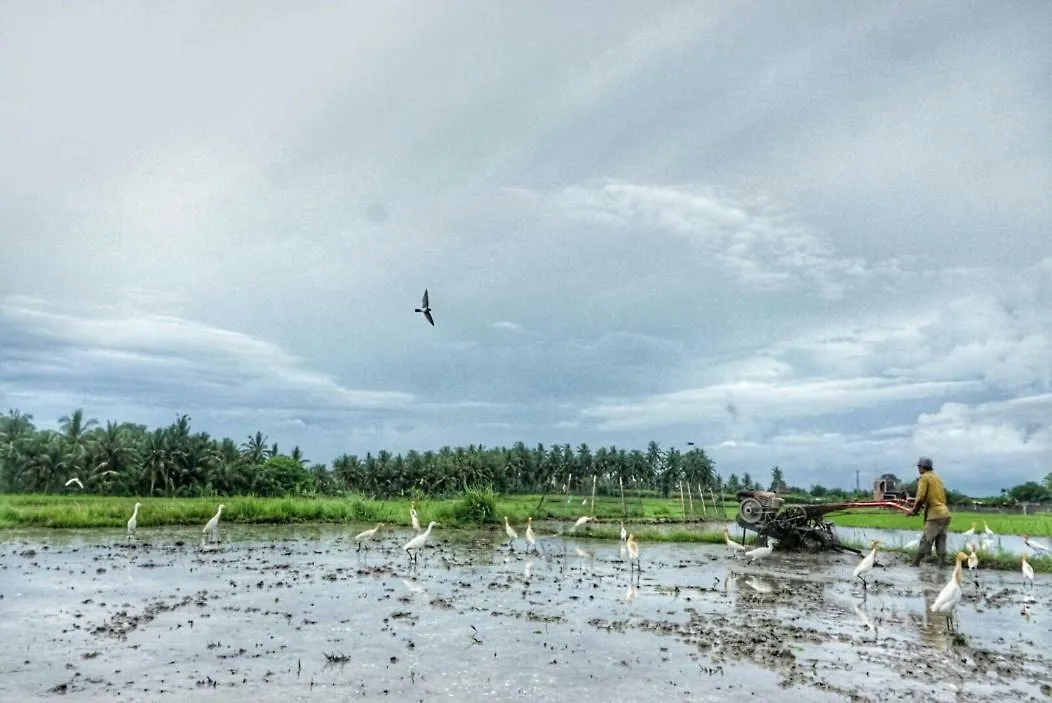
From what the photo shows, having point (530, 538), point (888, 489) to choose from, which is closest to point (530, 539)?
point (530, 538)

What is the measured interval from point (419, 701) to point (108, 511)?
99.3 ft

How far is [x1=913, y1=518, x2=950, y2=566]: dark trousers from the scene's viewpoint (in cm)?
1922

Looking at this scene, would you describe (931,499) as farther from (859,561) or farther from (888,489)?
(859,561)

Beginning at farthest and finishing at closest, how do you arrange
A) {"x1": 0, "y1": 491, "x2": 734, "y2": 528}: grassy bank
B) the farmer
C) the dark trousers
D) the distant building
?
{"x1": 0, "y1": 491, "x2": 734, "y2": 528}: grassy bank, the distant building, the dark trousers, the farmer

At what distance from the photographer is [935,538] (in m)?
20.0

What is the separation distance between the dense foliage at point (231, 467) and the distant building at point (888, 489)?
33.2 meters


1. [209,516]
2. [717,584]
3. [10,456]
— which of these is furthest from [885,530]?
[10,456]

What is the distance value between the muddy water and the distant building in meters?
1.97

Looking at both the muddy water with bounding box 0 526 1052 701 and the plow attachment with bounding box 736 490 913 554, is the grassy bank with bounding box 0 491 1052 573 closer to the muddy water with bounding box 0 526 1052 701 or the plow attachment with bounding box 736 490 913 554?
the plow attachment with bounding box 736 490 913 554

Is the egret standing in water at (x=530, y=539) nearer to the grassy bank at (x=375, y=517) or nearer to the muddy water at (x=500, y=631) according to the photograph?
the muddy water at (x=500, y=631)

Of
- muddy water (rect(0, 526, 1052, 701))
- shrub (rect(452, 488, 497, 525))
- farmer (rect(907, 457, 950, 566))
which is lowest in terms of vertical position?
muddy water (rect(0, 526, 1052, 701))

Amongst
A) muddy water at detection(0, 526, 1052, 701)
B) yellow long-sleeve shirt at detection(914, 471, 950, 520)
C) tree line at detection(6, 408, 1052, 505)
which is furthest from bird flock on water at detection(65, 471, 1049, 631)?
tree line at detection(6, 408, 1052, 505)

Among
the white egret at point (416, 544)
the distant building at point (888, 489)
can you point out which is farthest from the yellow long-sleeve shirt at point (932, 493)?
the white egret at point (416, 544)

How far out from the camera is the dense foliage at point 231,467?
230 feet
